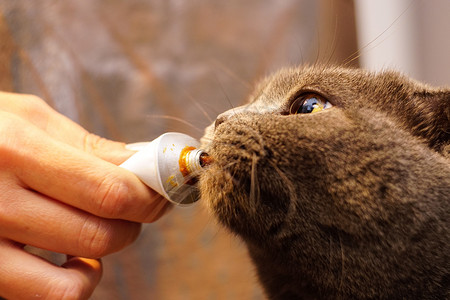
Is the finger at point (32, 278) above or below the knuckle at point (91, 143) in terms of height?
below

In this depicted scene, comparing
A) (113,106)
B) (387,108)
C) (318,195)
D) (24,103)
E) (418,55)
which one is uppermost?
(418,55)

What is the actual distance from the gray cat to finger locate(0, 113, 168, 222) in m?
0.14

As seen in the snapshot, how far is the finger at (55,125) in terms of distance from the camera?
95cm

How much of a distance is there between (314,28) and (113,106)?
28.2 inches

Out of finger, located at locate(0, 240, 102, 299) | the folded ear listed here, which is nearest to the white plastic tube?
finger, located at locate(0, 240, 102, 299)

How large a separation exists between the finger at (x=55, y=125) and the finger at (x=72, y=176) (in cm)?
11

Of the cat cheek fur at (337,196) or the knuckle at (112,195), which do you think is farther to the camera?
the knuckle at (112,195)

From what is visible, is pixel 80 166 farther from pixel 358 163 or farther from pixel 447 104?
pixel 447 104

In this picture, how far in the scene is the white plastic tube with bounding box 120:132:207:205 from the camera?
2.64ft

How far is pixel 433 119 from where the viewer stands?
2.58 ft

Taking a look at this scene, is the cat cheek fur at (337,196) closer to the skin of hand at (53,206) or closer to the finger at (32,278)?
the skin of hand at (53,206)

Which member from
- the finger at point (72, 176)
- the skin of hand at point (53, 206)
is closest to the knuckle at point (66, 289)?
the skin of hand at point (53, 206)

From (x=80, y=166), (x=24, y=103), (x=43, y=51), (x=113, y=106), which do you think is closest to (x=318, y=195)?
(x=80, y=166)

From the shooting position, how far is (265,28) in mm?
1469
